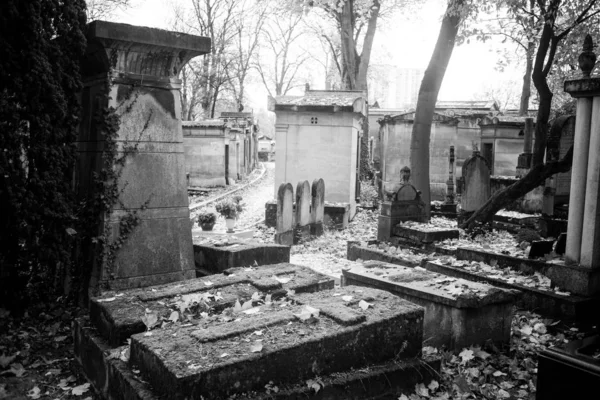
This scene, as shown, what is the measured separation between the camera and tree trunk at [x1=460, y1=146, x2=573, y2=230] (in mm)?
9195

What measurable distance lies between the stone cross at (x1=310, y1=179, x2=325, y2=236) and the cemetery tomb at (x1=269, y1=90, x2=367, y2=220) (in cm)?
161

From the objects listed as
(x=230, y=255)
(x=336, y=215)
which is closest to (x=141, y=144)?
(x=230, y=255)

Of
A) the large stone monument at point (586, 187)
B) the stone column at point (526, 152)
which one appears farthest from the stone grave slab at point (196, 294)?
the stone column at point (526, 152)

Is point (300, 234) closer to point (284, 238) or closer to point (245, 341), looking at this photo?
point (284, 238)

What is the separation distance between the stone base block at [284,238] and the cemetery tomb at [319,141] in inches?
118

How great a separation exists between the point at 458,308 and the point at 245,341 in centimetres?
223

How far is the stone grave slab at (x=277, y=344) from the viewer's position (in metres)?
2.79

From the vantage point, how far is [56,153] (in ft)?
14.7

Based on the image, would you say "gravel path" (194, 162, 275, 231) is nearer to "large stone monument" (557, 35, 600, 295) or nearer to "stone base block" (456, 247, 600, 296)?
"stone base block" (456, 247, 600, 296)

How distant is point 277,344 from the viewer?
3.06 metres

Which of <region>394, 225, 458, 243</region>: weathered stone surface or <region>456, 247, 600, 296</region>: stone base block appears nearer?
<region>456, 247, 600, 296</region>: stone base block

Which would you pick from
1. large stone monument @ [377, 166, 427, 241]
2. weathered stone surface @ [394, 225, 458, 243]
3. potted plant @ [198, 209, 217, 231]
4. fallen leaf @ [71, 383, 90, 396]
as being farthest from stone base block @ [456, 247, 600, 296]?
potted plant @ [198, 209, 217, 231]

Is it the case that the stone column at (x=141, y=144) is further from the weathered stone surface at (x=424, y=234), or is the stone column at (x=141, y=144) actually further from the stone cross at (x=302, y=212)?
the stone cross at (x=302, y=212)

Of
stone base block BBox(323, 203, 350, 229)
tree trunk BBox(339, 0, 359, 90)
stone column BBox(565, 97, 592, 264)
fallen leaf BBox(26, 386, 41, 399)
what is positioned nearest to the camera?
fallen leaf BBox(26, 386, 41, 399)
